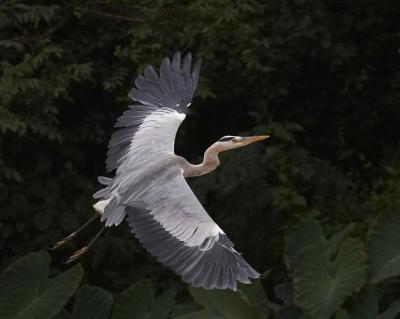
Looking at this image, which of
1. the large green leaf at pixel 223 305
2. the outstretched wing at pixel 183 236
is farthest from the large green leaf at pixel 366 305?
the outstretched wing at pixel 183 236

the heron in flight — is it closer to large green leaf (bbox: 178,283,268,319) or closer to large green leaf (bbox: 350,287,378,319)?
large green leaf (bbox: 178,283,268,319)

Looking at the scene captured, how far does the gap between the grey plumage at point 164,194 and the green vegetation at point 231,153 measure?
49.5 inches

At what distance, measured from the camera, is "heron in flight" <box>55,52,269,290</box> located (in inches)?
302

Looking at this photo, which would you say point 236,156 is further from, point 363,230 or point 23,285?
point 23,285

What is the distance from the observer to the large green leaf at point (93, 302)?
10078mm

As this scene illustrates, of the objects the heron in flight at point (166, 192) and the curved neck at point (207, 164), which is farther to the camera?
the curved neck at point (207, 164)

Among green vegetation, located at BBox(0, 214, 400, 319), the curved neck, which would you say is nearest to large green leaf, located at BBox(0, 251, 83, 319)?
green vegetation, located at BBox(0, 214, 400, 319)

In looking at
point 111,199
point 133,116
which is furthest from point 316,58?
point 111,199

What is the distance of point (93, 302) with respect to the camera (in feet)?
33.1

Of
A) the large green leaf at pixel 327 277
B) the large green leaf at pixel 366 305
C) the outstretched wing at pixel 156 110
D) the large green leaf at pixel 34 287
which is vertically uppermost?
the outstretched wing at pixel 156 110

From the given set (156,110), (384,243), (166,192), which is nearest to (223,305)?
(384,243)

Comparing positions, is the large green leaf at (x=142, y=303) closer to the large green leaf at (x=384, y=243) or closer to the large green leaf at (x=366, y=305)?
the large green leaf at (x=366, y=305)

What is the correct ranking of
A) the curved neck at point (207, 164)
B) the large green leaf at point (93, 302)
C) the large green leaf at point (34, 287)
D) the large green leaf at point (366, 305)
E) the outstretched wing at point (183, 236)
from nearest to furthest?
the outstretched wing at point (183, 236) → the curved neck at point (207, 164) → the large green leaf at point (366, 305) → the large green leaf at point (34, 287) → the large green leaf at point (93, 302)

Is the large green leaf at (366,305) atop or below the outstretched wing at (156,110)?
below
